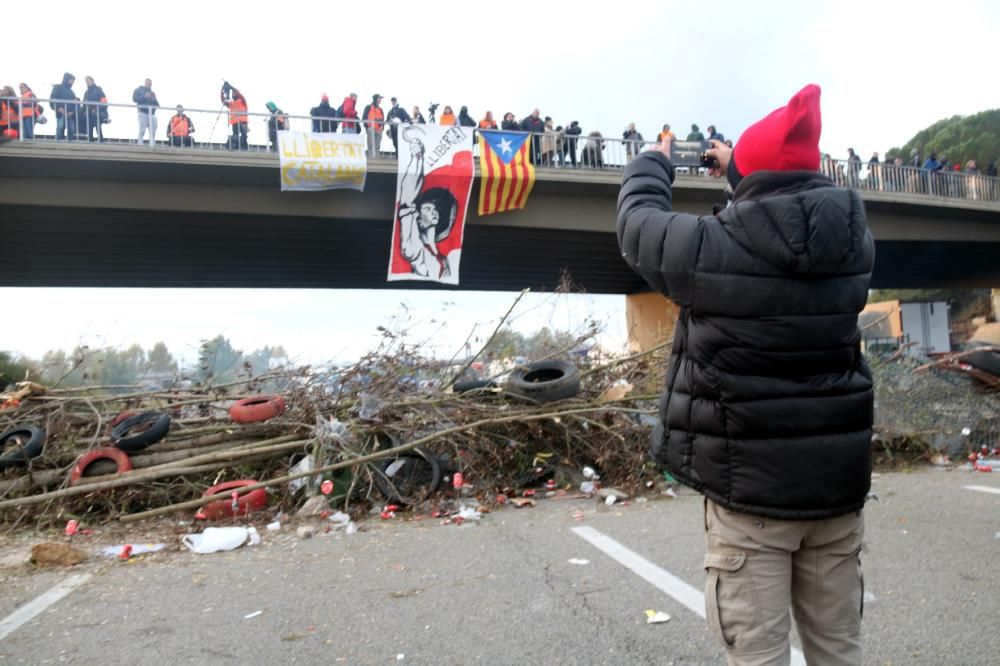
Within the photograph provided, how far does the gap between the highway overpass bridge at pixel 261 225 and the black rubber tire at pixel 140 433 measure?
10.6 m

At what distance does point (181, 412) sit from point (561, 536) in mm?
4667

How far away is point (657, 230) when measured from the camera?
1746mm

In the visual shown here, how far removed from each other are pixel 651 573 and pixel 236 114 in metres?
14.9

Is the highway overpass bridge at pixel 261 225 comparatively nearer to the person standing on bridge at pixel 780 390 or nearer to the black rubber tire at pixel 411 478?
the black rubber tire at pixel 411 478

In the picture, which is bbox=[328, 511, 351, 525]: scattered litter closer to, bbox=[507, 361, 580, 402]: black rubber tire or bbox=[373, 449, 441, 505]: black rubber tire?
bbox=[373, 449, 441, 505]: black rubber tire

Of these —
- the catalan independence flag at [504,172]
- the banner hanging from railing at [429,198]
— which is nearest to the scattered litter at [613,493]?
the banner hanging from railing at [429,198]

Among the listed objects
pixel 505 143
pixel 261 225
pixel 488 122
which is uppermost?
pixel 488 122

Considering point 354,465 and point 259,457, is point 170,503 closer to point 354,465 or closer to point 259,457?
point 259,457

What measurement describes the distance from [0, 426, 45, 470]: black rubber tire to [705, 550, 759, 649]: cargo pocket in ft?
21.4

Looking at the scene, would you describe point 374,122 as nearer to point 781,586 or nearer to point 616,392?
point 616,392

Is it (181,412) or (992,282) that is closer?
(181,412)

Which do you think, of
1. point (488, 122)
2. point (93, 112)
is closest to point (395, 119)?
point (488, 122)

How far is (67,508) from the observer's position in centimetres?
582

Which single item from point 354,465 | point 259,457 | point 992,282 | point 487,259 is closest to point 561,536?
point 354,465
